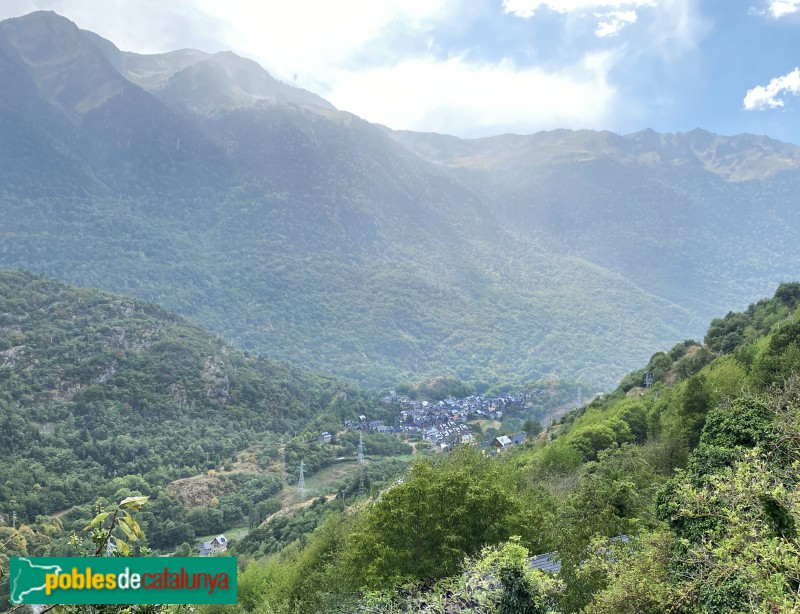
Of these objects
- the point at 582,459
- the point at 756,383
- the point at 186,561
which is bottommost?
the point at 582,459

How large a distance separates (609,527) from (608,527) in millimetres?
51

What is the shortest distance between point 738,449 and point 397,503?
1463 centimetres

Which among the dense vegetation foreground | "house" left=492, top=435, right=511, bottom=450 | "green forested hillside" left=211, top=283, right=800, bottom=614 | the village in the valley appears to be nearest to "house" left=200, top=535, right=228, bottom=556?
the dense vegetation foreground

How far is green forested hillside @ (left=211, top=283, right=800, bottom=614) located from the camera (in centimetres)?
1391

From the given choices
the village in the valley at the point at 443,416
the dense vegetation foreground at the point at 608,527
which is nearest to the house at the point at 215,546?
the dense vegetation foreground at the point at 608,527

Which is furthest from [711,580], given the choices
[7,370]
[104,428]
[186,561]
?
[7,370]

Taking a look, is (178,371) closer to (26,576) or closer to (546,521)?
(546,521)

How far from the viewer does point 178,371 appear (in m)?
125

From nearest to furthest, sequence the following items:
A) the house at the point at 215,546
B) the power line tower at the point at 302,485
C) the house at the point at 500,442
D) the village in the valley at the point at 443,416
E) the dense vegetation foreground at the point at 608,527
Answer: the dense vegetation foreground at the point at 608,527 < the house at the point at 215,546 < the power line tower at the point at 302,485 < the house at the point at 500,442 < the village in the valley at the point at 443,416

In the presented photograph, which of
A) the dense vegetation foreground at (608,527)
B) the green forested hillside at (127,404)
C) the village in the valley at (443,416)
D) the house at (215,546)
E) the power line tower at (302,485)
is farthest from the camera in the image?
the village in the valley at (443,416)

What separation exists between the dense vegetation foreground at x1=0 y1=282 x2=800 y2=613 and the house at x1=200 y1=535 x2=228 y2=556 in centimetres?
3345

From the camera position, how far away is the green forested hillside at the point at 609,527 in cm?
1391

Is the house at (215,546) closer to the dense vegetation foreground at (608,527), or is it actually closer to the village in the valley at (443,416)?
the dense vegetation foreground at (608,527)

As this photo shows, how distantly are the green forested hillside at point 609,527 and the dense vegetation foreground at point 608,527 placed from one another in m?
0.07
